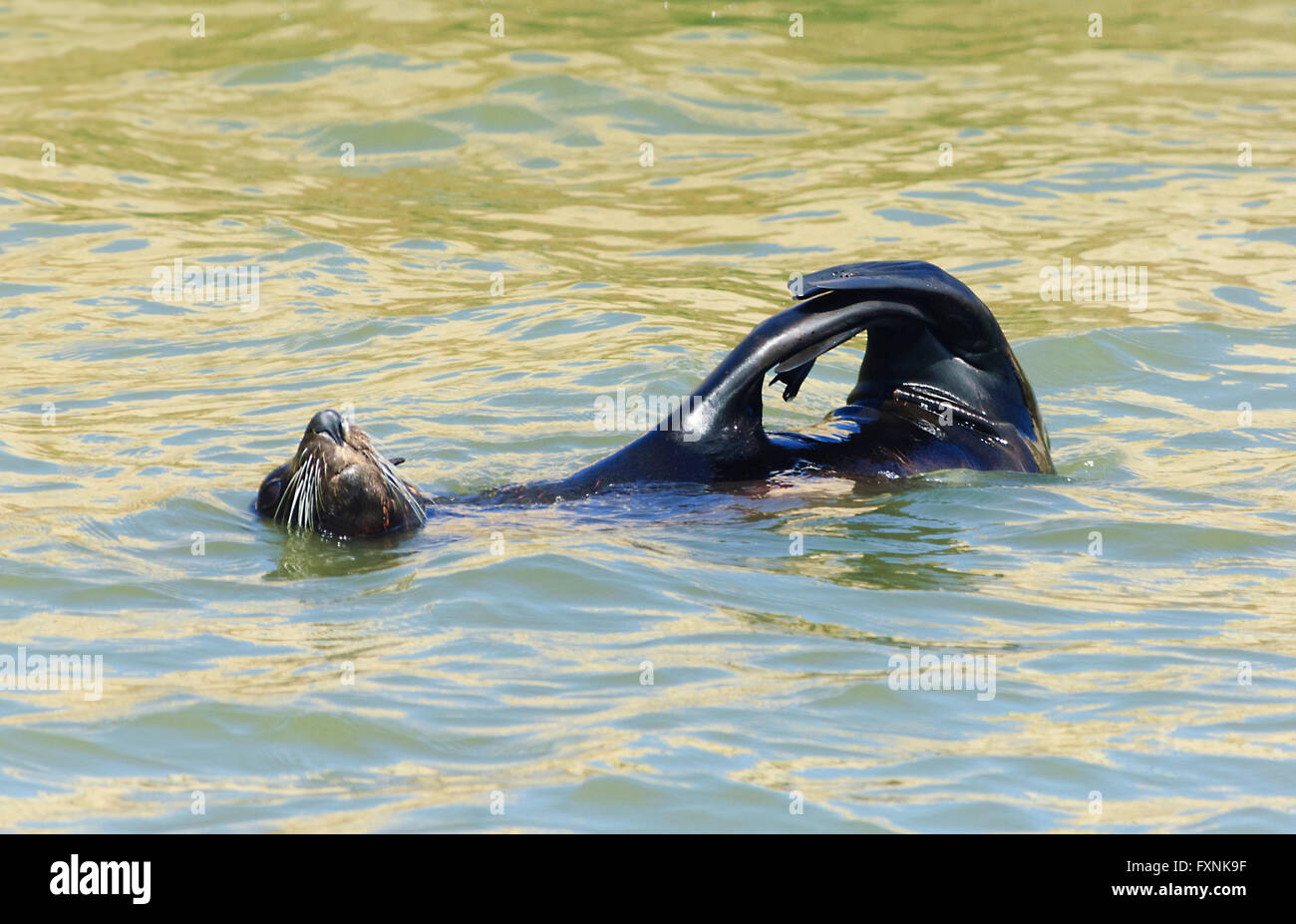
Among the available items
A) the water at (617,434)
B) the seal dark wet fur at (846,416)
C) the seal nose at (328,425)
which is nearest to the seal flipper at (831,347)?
the seal dark wet fur at (846,416)

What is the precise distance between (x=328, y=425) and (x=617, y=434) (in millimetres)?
2637

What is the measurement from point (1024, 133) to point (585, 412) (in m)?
6.78

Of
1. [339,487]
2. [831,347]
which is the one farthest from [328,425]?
[831,347]

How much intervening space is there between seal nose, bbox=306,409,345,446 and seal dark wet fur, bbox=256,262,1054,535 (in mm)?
12

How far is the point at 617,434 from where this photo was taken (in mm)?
7988

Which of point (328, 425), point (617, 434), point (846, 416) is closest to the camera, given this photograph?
point (328, 425)

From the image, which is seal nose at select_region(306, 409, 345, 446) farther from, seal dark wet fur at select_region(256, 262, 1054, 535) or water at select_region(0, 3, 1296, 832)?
water at select_region(0, 3, 1296, 832)

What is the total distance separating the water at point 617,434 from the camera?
4.19m

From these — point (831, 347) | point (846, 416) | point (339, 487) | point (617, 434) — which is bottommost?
point (617, 434)

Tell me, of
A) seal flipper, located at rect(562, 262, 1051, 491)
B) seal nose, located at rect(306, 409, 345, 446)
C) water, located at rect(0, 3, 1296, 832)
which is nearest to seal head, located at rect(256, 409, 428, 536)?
seal nose, located at rect(306, 409, 345, 446)

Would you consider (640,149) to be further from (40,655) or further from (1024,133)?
(40,655)

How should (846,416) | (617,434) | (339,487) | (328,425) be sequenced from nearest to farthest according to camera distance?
(328,425) → (339,487) → (846,416) → (617,434)

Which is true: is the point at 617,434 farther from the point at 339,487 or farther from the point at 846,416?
the point at 339,487
